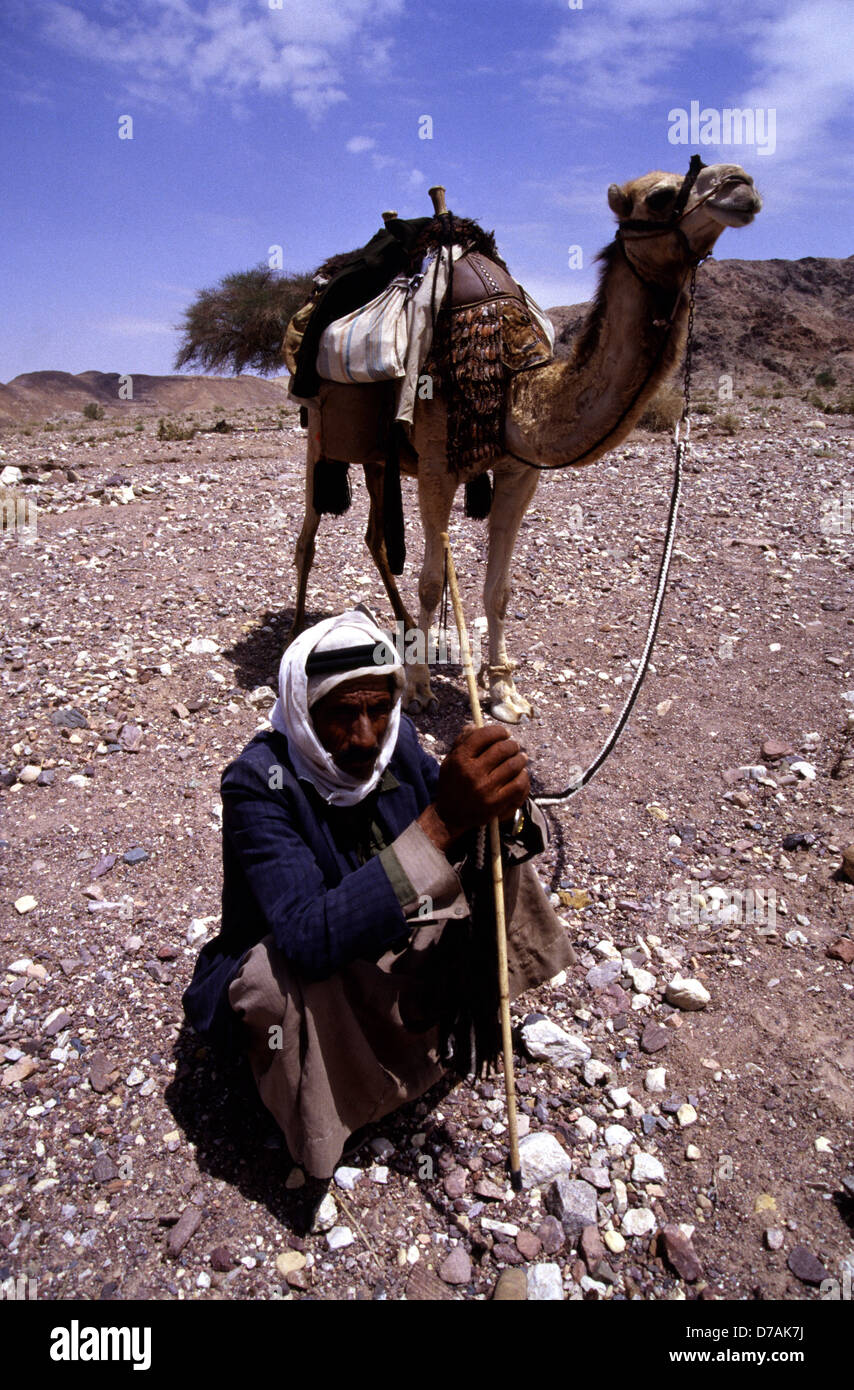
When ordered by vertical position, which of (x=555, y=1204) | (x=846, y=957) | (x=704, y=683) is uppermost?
(x=704, y=683)

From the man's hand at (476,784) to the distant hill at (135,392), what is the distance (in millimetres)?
46458

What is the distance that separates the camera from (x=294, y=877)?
1.87 m

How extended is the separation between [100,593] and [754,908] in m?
4.74

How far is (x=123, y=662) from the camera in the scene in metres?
4.95

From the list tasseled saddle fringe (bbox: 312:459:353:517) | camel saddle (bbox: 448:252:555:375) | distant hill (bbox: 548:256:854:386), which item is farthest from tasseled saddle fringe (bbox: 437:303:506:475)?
distant hill (bbox: 548:256:854:386)

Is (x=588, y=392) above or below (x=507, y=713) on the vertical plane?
above

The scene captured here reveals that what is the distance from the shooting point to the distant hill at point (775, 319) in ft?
109

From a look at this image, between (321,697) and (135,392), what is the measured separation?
54283mm

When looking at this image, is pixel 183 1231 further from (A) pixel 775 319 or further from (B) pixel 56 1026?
(A) pixel 775 319

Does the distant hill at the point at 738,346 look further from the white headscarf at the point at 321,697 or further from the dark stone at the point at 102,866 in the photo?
the white headscarf at the point at 321,697

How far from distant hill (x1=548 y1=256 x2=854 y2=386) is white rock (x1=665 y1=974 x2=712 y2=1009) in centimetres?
2933

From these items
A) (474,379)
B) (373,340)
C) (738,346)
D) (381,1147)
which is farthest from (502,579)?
(738,346)
